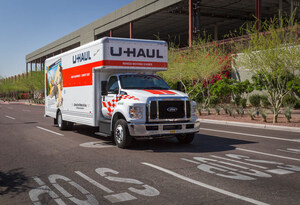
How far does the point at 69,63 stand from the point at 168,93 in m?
5.47

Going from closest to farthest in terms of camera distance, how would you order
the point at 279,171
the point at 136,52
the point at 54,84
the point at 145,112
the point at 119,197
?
1. the point at 119,197
2. the point at 279,171
3. the point at 145,112
4. the point at 136,52
5. the point at 54,84

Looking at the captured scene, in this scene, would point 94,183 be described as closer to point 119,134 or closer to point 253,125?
point 119,134

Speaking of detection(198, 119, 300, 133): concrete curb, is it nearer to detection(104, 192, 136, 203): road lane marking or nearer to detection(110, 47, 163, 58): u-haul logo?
detection(110, 47, 163, 58): u-haul logo

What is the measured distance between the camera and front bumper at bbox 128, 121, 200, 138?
8.91m

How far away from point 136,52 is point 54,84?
6.05 meters

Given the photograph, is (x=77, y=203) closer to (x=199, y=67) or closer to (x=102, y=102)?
(x=102, y=102)

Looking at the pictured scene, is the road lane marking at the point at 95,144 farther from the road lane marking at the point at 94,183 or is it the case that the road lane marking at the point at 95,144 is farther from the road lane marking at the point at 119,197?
the road lane marking at the point at 119,197

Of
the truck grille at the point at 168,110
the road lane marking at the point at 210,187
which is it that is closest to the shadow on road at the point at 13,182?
the road lane marking at the point at 210,187

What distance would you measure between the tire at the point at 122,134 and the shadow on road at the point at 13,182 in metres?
3.13

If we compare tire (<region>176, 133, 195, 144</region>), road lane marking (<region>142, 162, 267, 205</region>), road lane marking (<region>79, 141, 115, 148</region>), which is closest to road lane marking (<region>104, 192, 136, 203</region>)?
road lane marking (<region>142, 162, 267, 205</region>)

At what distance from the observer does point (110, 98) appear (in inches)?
408

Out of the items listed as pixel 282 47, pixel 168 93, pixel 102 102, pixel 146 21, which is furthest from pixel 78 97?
pixel 146 21

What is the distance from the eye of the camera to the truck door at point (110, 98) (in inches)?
400

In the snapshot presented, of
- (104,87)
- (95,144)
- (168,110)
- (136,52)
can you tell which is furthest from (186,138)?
(136,52)
